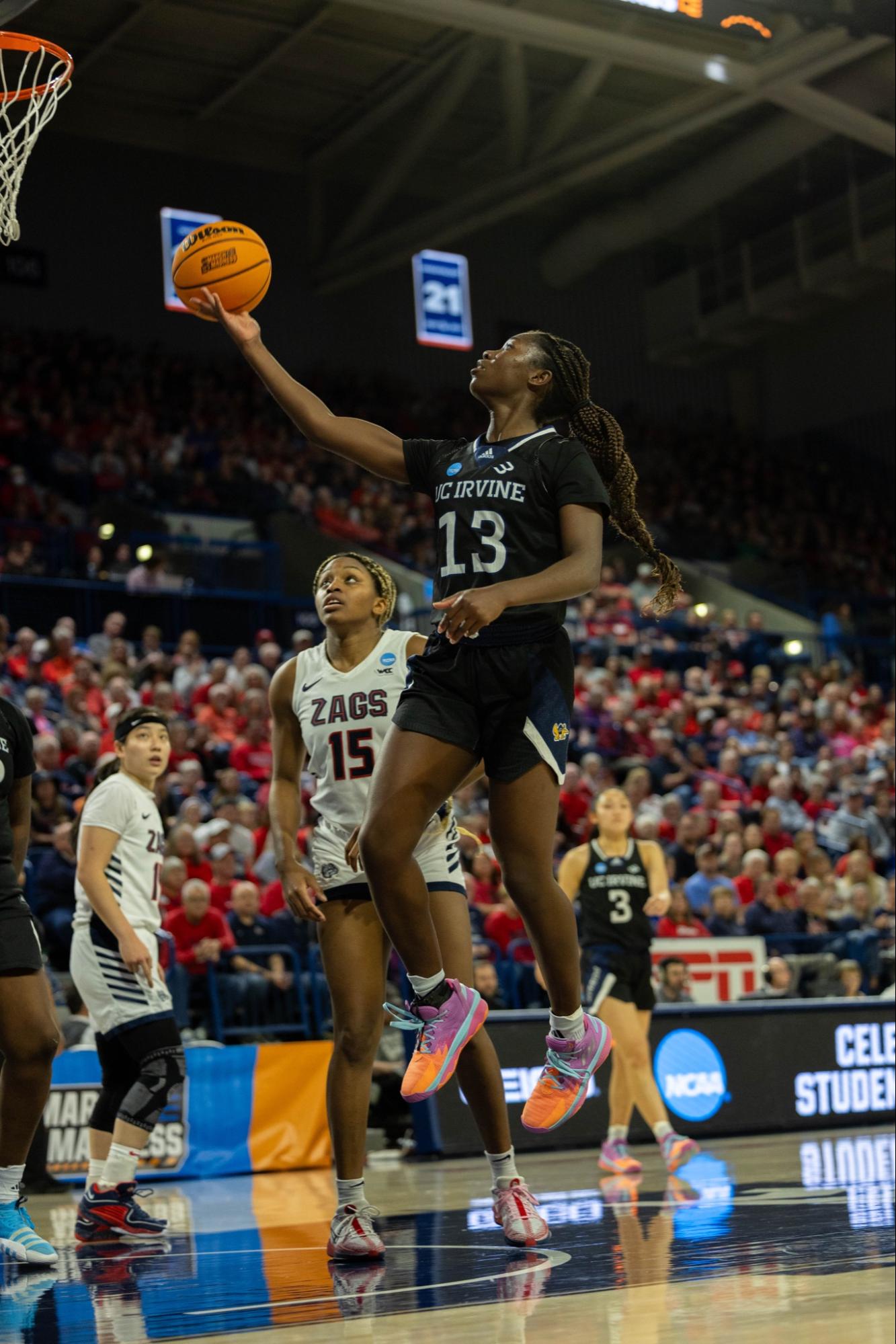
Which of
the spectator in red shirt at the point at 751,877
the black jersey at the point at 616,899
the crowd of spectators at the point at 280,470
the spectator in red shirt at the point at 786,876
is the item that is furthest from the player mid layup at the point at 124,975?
the crowd of spectators at the point at 280,470

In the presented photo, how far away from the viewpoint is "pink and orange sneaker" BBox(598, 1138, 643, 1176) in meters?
9.06

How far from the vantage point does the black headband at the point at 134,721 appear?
720cm

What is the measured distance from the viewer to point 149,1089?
6.90m

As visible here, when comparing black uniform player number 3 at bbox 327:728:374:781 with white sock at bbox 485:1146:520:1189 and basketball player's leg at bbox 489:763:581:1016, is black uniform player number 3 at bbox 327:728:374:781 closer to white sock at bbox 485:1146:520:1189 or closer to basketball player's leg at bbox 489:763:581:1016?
basketball player's leg at bbox 489:763:581:1016

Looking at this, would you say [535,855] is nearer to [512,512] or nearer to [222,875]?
[512,512]

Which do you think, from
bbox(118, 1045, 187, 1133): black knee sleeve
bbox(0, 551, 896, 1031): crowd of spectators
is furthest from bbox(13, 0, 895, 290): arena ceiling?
bbox(118, 1045, 187, 1133): black knee sleeve

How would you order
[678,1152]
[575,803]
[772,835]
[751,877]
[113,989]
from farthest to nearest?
[772,835] < [575,803] < [751,877] < [678,1152] < [113,989]

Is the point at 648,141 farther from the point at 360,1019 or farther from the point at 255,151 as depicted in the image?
the point at 360,1019

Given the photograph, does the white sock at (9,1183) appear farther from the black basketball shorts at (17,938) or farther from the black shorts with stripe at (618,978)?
the black shorts with stripe at (618,978)

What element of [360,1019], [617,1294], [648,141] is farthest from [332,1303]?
[648,141]

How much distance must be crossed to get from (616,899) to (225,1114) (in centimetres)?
314

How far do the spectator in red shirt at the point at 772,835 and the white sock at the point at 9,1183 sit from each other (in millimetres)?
12274

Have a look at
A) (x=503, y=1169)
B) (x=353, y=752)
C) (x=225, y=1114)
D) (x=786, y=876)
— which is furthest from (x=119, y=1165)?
(x=786, y=876)

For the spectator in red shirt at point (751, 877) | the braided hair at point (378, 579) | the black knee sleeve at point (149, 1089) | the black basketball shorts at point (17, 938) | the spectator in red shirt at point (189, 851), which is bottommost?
the black knee sleeve at point (149, 1089)
